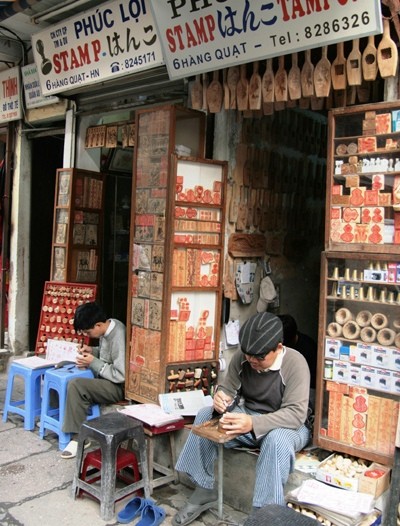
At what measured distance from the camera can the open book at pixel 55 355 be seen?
204 inches

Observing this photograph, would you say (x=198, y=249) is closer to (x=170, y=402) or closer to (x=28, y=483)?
(x=170, y=402)

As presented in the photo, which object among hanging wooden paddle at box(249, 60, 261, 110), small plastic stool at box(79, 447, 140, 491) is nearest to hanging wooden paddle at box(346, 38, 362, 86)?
hanging wooden paddle at box(249, 60, 261, 110)

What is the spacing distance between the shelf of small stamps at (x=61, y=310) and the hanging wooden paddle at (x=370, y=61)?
143 inches

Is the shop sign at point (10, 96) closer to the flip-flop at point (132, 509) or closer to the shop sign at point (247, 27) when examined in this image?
the shop sign at point (247, 27)

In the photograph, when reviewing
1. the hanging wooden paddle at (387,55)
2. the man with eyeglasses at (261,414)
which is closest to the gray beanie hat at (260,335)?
the man with eyeglasses at (261,414)

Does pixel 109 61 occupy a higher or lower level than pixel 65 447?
higher

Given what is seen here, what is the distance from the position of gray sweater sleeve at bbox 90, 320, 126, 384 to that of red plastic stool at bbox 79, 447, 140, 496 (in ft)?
3.08

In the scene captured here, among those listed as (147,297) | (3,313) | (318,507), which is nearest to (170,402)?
(147,297)

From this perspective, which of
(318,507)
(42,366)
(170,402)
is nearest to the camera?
(318,507)

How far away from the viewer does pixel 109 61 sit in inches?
208

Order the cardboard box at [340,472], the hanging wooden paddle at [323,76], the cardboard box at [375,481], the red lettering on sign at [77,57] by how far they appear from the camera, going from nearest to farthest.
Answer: the cardboard box at [375,481], the cardboard box at [340,472], the hanging wooden paddle at [323,76], the red lettering on sign at [77,57]

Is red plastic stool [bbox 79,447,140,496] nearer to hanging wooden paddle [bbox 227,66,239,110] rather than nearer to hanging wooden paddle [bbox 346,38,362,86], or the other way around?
hanging wooden paddle [bbox 227,66,239,110]

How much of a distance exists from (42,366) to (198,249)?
1.85 m

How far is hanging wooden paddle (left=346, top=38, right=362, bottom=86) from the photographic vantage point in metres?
3.36
